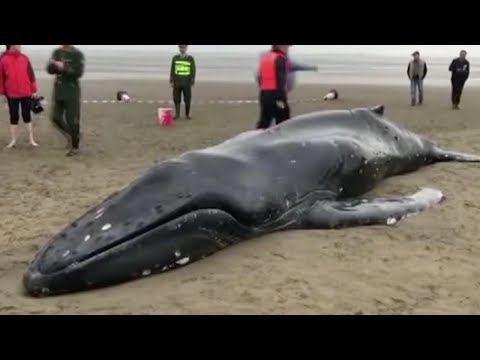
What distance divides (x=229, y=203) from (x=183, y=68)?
12.8 metres

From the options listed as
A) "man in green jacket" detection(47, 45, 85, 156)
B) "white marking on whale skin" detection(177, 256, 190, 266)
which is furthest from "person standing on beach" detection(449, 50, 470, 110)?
"white marking on whale skin" detection(177, 256, 190, 266)

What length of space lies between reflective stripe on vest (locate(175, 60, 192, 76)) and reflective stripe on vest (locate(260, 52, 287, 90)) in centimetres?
650

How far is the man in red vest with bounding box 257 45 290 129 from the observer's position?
12672 millimetres

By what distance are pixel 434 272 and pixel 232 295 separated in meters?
2.12

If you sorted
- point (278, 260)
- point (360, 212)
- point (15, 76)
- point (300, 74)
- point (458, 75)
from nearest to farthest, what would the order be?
point (278, 260), point (360, 212), point (15, 76), point (458, 75), point (300, 74)

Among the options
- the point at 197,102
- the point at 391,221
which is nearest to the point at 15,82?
the point at 391,221

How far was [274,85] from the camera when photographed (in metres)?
12.7

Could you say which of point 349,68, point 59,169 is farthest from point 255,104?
point 349,68

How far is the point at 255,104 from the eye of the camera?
2384cm

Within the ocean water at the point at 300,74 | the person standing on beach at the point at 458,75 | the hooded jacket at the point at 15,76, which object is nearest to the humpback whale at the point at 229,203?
the hooded jacket at the point at 15,76

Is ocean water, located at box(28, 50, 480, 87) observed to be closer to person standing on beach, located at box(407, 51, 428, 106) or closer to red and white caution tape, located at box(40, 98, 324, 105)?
red and white caution tape, located at box(40, 98, 324, 105)

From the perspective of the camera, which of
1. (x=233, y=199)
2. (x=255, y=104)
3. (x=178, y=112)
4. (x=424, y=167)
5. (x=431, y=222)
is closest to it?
(x=233, y=199)

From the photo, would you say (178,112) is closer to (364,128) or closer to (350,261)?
(364,128)

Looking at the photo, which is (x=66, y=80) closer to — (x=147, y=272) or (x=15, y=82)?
(x=15, y=82)
